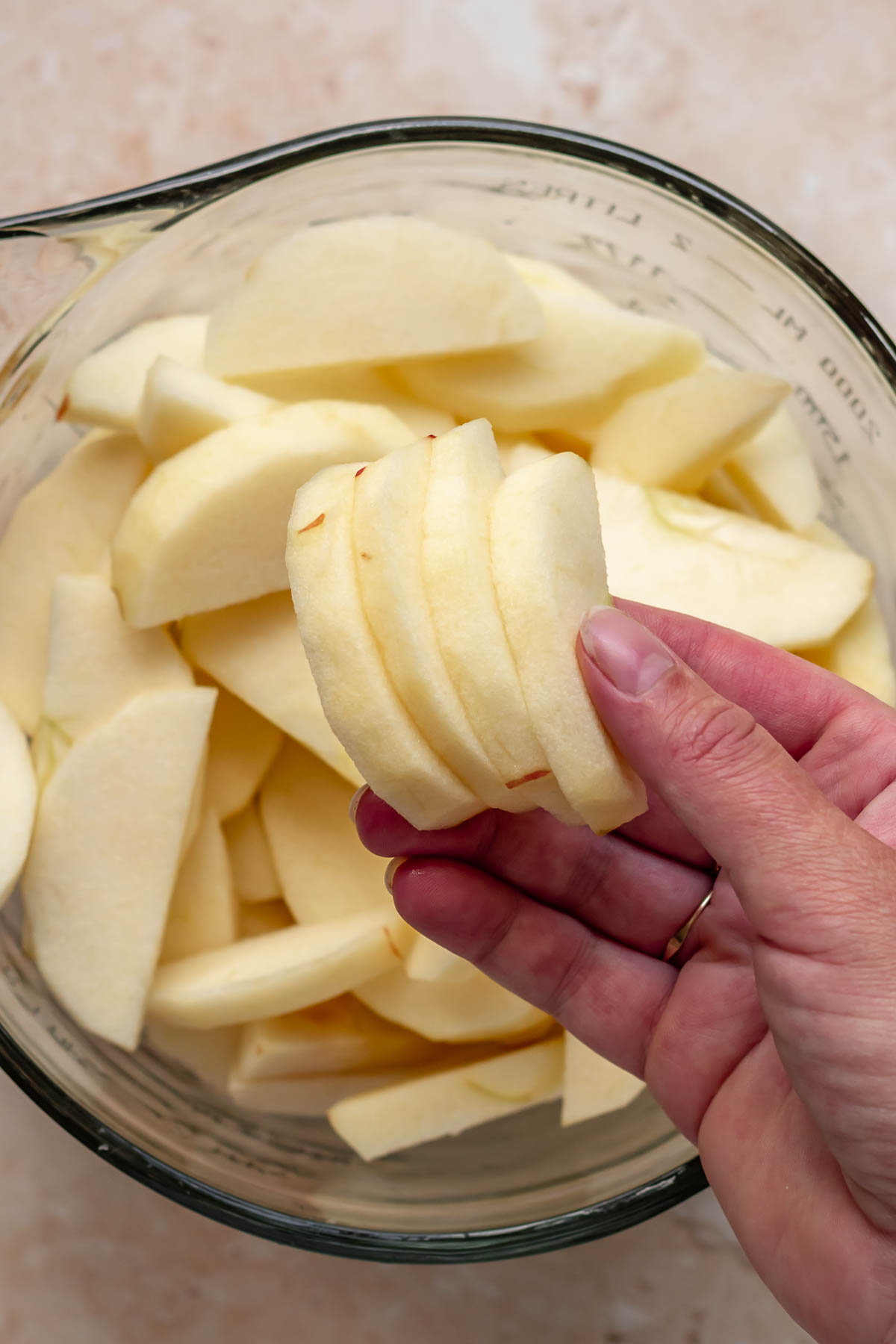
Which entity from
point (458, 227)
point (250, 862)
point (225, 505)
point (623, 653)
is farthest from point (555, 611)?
point (458, 227)

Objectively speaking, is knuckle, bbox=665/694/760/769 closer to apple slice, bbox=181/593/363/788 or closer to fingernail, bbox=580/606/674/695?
fingernail, bbox=580/606/674/695

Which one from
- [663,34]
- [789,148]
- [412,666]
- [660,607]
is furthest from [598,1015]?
[663,34]

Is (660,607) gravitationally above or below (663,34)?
below

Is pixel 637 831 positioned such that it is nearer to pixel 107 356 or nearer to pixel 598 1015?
pixel 598 1015

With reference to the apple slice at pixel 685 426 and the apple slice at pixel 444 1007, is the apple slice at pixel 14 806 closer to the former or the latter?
the apple slice at pixel 444 1007

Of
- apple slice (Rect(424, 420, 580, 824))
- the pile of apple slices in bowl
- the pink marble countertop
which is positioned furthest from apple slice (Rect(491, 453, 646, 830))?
the pink marble countertop
